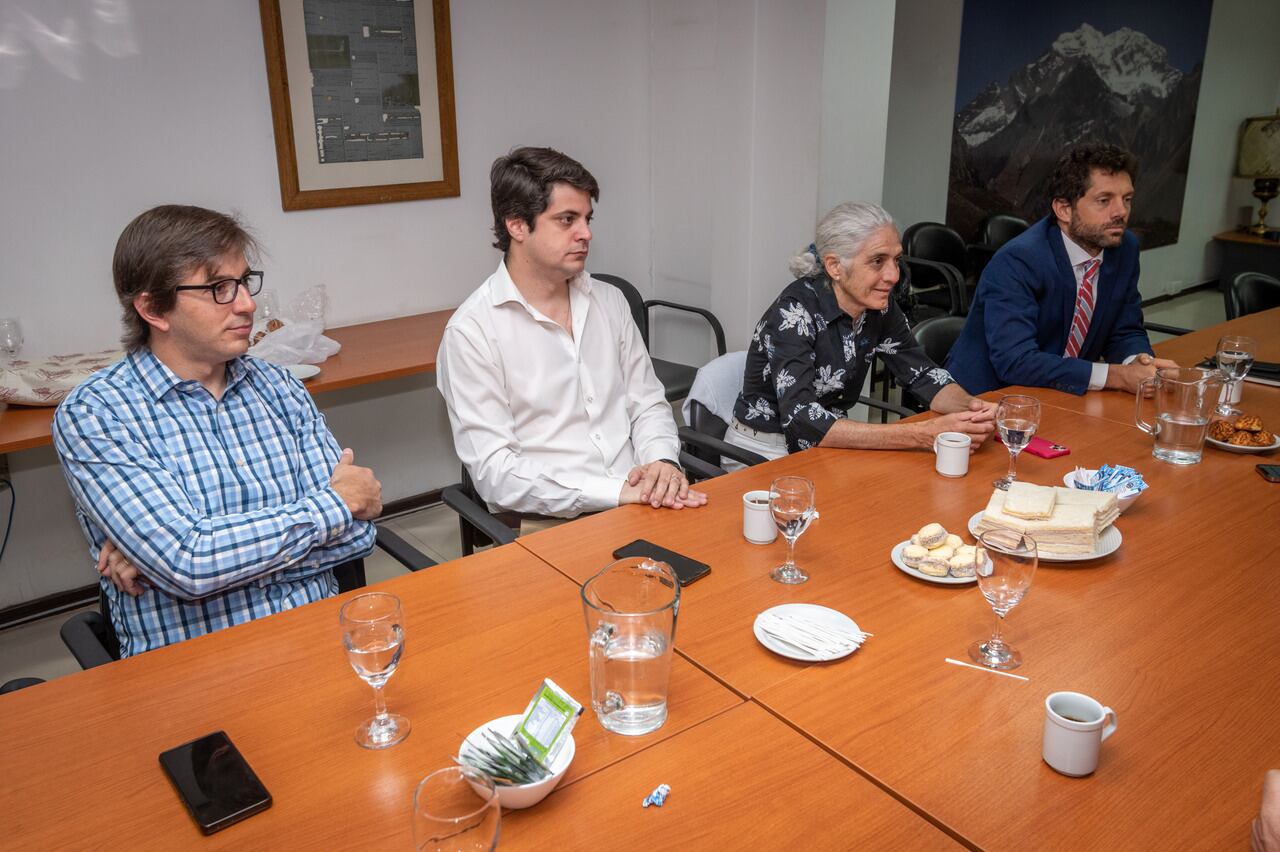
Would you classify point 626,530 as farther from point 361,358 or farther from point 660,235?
point 660,235

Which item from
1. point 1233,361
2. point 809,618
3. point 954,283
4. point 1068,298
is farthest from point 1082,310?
point 809,618

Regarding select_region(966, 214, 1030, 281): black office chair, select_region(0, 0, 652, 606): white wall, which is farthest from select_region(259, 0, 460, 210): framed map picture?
select_region(966, 214, 1030, 281): black office chair

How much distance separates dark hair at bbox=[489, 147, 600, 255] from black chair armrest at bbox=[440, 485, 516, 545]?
2.32ft

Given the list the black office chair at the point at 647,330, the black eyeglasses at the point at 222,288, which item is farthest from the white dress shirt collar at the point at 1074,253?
the black eyeglasses at the point at 222,288

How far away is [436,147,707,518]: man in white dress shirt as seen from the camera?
96.0 inches

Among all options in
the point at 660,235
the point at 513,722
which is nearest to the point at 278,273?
the point at 660,235

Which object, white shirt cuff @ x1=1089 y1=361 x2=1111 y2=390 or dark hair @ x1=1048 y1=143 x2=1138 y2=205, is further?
dark hair @ x1=1048 y1=143 x2=1138 y2=205

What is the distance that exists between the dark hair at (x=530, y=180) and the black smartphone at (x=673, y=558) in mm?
1041

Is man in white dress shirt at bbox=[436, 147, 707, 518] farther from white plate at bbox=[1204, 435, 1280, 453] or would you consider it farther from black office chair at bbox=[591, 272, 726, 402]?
white plate at bbox=[1204, 435, 1280, 453]

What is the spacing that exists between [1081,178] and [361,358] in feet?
8.30

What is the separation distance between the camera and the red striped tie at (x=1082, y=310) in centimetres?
321

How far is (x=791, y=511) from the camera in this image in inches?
67.1

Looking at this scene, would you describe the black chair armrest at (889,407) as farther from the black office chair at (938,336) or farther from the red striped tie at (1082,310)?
the red striped tie at (1082,310)

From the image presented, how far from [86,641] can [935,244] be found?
197 inches
